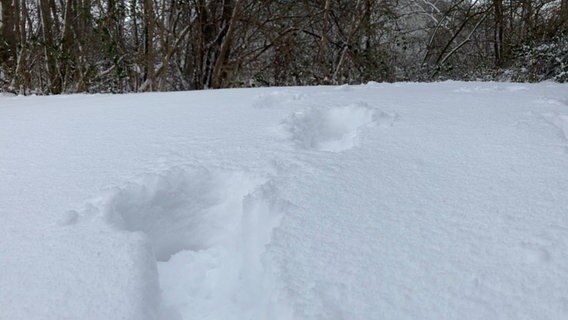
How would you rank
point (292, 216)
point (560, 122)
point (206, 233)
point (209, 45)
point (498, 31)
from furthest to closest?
point (498, 31)
point (209, 45)
point (560, 122)
point (206, 233)
point (292, 216)

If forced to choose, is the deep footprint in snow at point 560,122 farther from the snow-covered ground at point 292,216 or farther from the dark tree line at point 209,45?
the dark tree line at point 209,45

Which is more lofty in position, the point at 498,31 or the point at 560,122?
the point at 498,31

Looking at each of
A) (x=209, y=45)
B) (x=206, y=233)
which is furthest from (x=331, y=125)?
(x=209, y=45)

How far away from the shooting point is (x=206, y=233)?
134 centimetres

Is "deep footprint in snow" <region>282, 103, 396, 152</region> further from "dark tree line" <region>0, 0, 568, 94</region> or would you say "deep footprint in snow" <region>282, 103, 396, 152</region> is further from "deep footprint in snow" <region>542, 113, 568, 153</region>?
"dark tree line" <region>0, 0, 568, 94</region>

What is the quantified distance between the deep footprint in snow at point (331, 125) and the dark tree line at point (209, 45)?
3.41 m

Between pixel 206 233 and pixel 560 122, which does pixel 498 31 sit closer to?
pixel 560 122

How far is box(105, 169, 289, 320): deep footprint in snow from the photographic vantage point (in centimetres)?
104

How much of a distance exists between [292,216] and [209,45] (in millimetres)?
4737

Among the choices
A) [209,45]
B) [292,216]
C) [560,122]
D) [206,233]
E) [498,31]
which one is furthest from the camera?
[498,31]

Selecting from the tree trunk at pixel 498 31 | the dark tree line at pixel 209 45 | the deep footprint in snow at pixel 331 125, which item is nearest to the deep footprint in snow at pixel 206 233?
the deep footprint in snow at pixel 331 125

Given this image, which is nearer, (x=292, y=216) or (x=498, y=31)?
(x=292, y=216)

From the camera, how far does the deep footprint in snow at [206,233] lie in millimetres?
1045

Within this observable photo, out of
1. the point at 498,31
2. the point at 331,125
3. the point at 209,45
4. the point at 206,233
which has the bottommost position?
the point at 206,233
